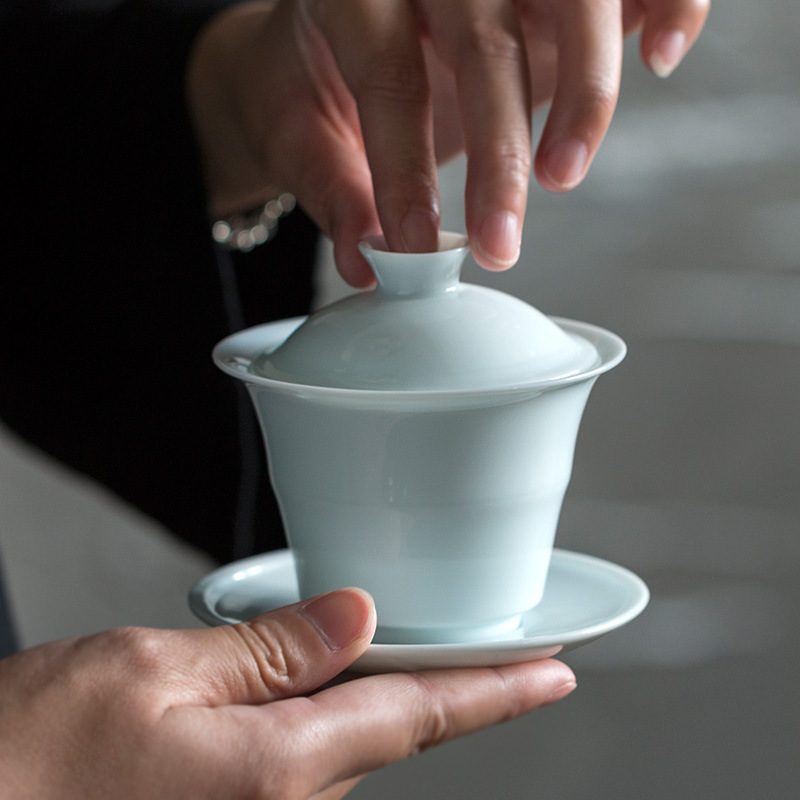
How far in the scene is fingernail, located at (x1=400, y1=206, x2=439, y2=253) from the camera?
539 mm

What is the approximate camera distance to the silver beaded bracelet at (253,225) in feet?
3.15

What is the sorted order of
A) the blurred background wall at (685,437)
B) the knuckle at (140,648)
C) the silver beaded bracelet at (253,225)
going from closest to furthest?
the knuckle at (140,648), the silver beaded bracelet at (253,225), the blurred background wall at (685,437)

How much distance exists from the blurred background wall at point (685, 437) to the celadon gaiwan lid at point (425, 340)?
1062mm

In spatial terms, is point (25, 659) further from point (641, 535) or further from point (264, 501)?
point (641, 535)

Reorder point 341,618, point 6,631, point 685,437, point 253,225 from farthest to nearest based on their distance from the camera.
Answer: point 685,437 < point 253,225 < point 6,631 < point 341,618

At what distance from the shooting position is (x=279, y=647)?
1.56 feet

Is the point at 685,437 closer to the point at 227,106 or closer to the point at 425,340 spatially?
the point at 227,106

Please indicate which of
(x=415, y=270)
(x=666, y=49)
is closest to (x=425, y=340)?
(x=415, y=270)

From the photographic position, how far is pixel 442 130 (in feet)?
2.68

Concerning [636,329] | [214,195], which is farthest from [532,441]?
[636,329]

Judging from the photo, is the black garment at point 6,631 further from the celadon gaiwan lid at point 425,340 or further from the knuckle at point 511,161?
the knuckle at point 511,161

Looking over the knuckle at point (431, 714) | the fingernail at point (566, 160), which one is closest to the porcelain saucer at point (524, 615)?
the knuckle at point (431, 714)

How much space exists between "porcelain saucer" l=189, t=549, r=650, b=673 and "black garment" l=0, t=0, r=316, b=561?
323 mm

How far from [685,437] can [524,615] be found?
3.62 feet
